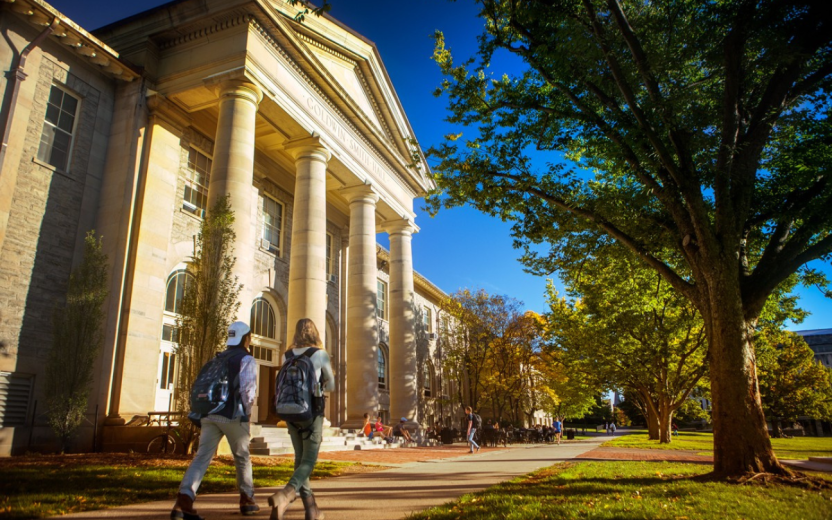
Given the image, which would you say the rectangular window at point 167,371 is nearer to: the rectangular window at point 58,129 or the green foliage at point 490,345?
the rectangular window at point 58,129

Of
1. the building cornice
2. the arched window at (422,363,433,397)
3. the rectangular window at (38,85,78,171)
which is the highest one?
the building cornice

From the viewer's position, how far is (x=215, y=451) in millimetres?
4535

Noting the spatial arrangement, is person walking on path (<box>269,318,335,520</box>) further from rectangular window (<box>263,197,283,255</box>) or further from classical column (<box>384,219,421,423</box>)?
classical column (<box>384,219,421,423</box>)

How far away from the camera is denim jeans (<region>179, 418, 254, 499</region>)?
14.4ft

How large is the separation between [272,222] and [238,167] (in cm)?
745

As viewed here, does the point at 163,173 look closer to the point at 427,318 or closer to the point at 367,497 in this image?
the point at 367,497

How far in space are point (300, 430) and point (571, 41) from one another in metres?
7.95

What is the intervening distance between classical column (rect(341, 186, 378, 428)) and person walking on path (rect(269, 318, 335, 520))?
16.5 meters

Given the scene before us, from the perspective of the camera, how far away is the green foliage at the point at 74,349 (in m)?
11.2

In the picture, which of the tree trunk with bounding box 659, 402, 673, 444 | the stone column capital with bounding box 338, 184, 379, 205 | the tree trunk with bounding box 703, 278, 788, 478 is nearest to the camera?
the tree trunk with bounding box 703, 278, 788, 478

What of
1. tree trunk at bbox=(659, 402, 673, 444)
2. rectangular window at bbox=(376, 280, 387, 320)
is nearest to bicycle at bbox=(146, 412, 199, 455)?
rectangular window at bbox=(376, 280, 387, 320)

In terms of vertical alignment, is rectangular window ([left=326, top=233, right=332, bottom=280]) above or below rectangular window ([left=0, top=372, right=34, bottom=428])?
above

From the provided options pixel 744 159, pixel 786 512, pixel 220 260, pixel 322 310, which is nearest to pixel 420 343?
pixel 322 310

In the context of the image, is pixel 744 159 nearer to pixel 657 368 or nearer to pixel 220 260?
pixel 220 260
